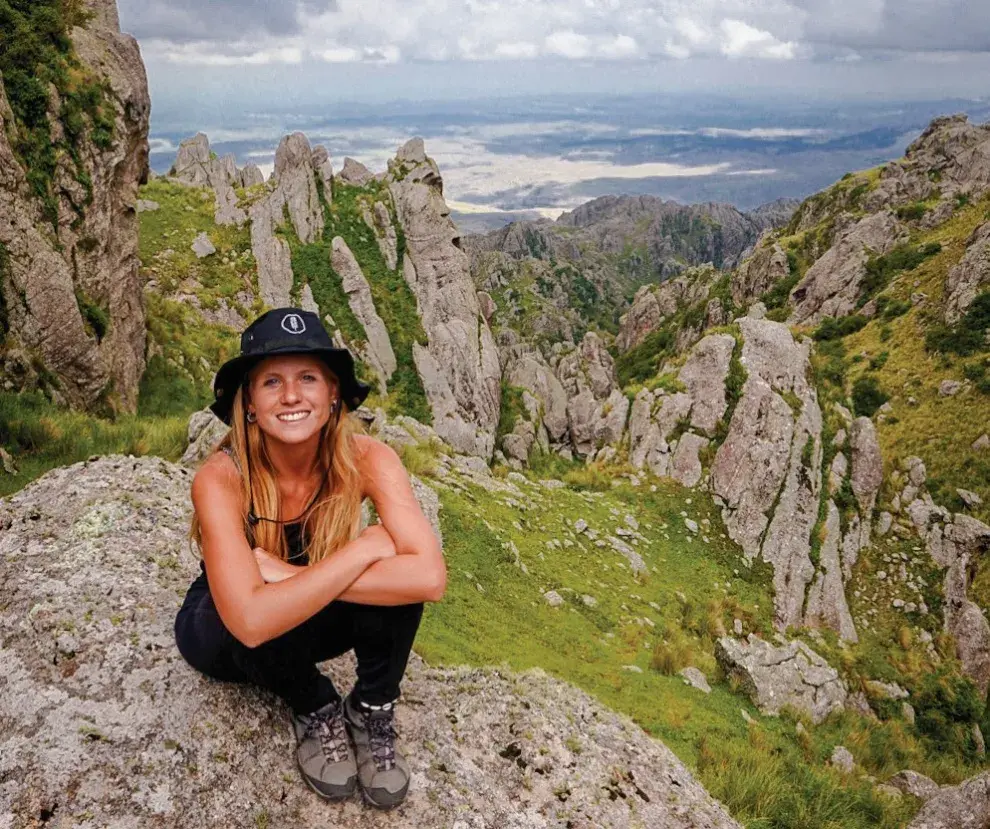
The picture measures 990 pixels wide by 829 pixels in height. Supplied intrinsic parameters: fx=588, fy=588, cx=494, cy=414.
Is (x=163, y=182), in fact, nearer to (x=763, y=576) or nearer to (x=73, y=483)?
(x=73, y=483)

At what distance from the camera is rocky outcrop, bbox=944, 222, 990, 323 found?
102ft

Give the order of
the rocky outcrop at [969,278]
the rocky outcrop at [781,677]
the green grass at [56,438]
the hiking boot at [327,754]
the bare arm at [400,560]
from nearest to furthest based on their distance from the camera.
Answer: the bare arm at [400,560] → the hiking boot at [327,754] → the green grass at [56,438] → the rocky outcrop at [781,677] → the rocky outcrop at [969,278]

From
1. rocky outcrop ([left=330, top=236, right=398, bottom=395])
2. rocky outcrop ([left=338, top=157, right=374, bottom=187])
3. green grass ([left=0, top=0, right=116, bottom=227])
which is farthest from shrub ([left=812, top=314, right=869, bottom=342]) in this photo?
green grass ([left=0, top=0, right=116, bottom=227])

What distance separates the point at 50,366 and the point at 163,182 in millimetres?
38337

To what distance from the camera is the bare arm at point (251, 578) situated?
3.98 m

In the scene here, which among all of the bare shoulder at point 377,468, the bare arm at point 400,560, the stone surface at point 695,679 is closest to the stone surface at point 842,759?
the stone surface at point 695,679

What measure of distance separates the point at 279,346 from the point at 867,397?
103 feet

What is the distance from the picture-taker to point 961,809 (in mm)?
8016

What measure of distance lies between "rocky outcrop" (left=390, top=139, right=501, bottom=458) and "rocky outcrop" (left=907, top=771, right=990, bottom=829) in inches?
1306

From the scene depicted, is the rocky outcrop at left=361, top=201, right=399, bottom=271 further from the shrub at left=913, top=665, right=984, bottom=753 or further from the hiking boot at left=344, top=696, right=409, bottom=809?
the hiking boot at left=344, top=696, right=409, bottom=809

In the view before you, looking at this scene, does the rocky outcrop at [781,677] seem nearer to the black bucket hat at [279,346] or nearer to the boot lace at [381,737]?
the boot lace at [381,737]

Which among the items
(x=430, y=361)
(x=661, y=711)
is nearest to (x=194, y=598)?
(x=661, y=711)

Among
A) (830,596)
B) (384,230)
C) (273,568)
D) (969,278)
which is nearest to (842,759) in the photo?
(830,596)

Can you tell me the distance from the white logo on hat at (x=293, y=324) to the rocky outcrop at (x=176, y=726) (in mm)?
3429
